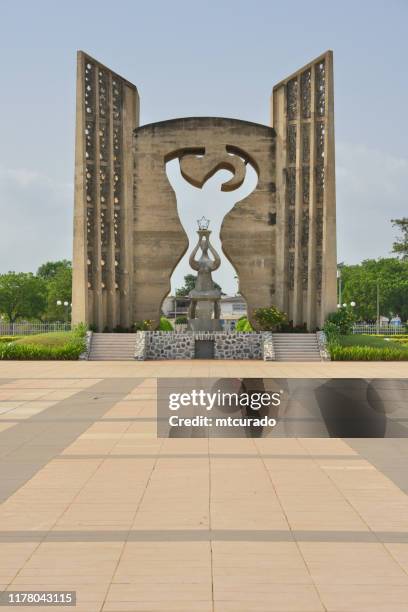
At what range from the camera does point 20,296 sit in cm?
7200

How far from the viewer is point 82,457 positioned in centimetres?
860

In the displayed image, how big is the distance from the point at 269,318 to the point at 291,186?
25.4ft

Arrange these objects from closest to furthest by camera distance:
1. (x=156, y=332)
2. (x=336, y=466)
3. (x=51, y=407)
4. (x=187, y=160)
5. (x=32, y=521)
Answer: (x=32, y=521) < (x=336, y=466) < (x=51, y=407) < (x=156, y=332) < (x=187, y=160)

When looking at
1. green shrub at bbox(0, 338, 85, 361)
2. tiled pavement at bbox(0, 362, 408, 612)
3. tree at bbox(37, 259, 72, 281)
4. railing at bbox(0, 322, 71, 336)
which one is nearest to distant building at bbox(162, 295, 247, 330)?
tree at bbox(37, 259, 72, 281)

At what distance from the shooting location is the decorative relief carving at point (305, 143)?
35.9 metres

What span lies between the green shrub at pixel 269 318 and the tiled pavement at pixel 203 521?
24.6 meters

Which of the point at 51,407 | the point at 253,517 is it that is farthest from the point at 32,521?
the point at 51,407

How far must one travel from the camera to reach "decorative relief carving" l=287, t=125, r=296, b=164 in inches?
1428

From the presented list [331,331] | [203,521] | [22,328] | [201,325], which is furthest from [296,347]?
[203,521]

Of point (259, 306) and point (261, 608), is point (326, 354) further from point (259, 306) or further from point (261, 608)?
point (261, 608)

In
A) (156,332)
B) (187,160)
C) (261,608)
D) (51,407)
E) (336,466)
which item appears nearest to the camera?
(261,608)

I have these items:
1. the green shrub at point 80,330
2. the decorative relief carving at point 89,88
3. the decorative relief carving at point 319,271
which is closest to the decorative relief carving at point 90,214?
the green shrub at point 80,330

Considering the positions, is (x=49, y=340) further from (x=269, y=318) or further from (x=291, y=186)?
(x=291, y=186)

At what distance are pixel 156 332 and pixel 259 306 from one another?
659 centimetres
